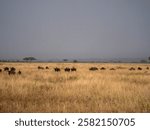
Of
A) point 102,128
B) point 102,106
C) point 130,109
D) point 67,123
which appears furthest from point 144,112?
point 67,123

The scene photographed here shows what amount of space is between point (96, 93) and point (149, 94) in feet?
7.32

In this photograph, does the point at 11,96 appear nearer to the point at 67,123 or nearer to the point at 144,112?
the point at 67,123

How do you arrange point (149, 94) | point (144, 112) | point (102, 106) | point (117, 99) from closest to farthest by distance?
1. point (144, 112)
2. point (102, 106)
3. point (117, 99)
4. point (149, 94)

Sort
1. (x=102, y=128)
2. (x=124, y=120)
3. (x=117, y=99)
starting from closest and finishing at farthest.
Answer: (x=102, y=128) < (x=124, y=120) < (x=117, y=99)

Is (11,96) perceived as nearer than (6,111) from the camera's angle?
No

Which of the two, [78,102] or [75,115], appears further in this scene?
[78,102]

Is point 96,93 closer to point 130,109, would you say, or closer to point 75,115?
point 130,109

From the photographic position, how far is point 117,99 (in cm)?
1005

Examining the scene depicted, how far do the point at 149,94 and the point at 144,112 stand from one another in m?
3.04

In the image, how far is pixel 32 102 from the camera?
30.9 ft

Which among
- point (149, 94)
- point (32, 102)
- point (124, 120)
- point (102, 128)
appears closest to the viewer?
point (102, 128)

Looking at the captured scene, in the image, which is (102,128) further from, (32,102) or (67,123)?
(32,102)

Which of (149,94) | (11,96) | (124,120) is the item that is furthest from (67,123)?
(149,94)

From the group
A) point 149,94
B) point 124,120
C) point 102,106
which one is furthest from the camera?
point 149,94
